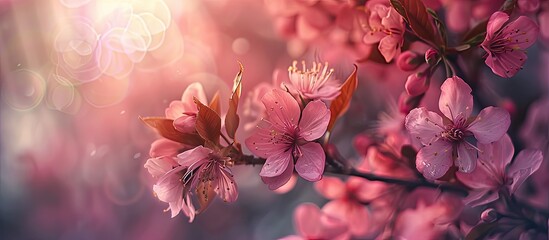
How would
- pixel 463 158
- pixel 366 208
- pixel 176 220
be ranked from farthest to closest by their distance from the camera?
1. pixel 176 220
2. pixel 366 208
3. pixel 463 158

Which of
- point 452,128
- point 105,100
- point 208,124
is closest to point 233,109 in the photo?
point 208,124

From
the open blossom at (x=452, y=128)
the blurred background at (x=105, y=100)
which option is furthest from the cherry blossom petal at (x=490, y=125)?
the blurred background at (x=105, y=100)

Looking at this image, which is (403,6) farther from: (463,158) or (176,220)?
(176,220)

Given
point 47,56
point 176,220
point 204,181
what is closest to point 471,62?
point 204,181

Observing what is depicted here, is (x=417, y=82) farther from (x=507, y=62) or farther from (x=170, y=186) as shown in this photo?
(x=170, y=186)

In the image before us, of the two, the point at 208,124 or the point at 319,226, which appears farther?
the point at 319,226

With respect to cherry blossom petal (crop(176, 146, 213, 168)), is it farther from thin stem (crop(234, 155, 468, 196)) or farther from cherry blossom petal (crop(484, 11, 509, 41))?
cherry blossom petal (crop(484, 11, 509, 41))
